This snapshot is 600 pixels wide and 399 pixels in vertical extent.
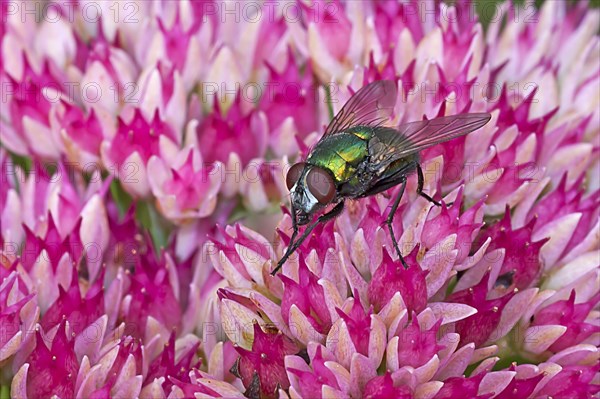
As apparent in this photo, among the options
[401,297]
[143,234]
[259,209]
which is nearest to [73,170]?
[143,234]

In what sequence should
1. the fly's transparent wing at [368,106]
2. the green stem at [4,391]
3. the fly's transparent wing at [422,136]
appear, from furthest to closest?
the fly's transparent wing at [368,106]
the green stem at [4,391]
the fly's transparent wing at [422,136]

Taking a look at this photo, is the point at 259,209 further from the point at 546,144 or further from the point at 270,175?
the point at 546,144

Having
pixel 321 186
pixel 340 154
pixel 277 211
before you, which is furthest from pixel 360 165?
pixel 277 211

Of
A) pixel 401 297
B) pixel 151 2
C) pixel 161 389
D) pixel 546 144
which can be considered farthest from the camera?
pixel 151 2

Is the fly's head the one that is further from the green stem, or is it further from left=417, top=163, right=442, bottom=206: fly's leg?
the green stem

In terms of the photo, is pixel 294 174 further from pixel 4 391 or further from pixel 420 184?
pixel 4 391

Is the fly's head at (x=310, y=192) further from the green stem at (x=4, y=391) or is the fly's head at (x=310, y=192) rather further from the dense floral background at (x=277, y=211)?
the green stem at (x=4, y=391)

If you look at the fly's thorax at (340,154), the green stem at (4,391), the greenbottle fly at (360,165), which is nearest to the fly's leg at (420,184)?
the greenbottle fly at (360,165)
